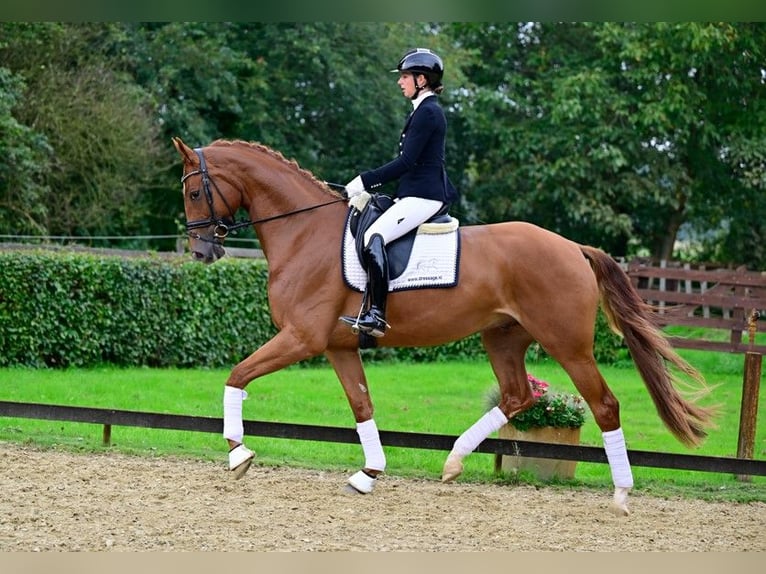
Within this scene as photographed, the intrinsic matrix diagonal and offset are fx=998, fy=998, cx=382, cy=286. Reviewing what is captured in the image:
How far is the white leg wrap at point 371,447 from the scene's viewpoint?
7562 millimetres

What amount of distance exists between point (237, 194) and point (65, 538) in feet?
9.39

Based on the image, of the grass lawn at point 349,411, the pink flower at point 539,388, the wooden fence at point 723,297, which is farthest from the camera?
the wooden fence at point 723,297

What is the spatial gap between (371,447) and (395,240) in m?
1.59

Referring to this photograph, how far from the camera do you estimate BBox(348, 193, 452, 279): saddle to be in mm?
7324

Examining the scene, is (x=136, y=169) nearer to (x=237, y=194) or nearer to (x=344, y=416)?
(x=344, y=416)

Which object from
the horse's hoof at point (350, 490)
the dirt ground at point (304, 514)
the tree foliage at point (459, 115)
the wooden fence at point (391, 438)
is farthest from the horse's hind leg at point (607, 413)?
the tree foliage at point (459, 115)

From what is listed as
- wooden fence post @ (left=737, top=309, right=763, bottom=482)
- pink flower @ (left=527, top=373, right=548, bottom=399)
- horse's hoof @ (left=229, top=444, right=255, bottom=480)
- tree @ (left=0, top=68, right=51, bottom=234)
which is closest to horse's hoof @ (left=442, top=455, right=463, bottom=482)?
pink flower @ (left=527, top=373, right=548, bottom=399)

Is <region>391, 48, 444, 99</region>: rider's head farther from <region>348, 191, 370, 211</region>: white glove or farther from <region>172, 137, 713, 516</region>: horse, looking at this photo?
<region>172, 137, 713, 516</region>: horse

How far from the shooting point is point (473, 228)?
7605 mm

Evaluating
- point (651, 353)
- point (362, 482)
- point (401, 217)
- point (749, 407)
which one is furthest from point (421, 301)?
point (749, 407)

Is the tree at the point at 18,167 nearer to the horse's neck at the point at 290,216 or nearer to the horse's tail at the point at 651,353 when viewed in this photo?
the horse's neck at the point at 290,216

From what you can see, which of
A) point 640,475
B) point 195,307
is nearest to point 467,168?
point 195,307

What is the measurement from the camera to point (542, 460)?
8.34 meters

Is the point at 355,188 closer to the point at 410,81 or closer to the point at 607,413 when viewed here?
the point at 410,81
